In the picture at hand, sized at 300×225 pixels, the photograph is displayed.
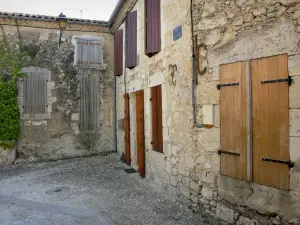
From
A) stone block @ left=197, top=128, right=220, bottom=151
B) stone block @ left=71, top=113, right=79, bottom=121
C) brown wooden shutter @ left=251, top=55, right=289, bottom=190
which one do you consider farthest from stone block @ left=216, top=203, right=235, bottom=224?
stone block @ left=71, top=113, right=79, bottom=121

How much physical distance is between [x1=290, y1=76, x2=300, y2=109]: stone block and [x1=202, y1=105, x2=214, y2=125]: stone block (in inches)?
45.7

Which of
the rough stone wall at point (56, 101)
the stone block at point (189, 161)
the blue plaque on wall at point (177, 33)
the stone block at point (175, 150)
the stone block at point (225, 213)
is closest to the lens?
the stone block at point (225, 213)

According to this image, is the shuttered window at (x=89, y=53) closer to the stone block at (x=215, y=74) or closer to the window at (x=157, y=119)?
the window at (x=157, y=119)

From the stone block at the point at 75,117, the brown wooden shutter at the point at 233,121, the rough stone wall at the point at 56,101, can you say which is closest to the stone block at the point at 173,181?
the brown wooden shutter at the point at 233,121

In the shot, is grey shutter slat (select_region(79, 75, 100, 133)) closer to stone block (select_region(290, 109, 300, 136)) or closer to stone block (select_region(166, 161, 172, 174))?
stone block (select_region(166, 161, 172, 174))

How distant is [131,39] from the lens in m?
7.04

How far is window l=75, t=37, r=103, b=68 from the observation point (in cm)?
902

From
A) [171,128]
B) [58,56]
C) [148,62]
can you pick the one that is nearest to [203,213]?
[171,128]

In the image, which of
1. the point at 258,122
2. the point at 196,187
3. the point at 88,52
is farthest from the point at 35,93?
the point at 258,122

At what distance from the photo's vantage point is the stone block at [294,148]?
112 inches

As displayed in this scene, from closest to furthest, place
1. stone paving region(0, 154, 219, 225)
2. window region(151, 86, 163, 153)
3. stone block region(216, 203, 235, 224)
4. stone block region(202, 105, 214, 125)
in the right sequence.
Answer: stone block region(216, 203, 235, 224) < stone block region(202, 105, 214, 125) < stone paving region(0, 154, 219, 225) < window region(151, 86, 163, 153)

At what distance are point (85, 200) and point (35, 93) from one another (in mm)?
4916

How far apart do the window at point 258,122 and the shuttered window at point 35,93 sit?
A: 22.1 ft

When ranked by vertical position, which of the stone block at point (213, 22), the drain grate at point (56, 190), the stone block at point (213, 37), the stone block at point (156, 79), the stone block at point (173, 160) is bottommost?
the drain grate at point (56, 190)
